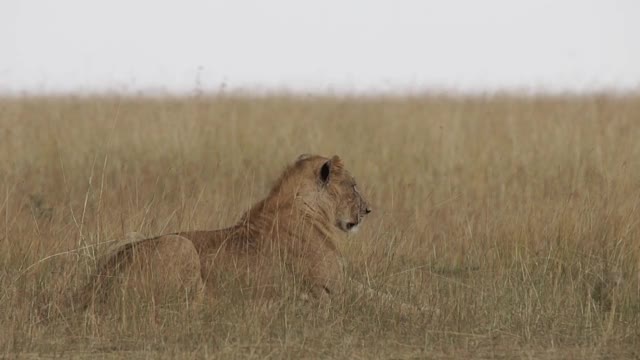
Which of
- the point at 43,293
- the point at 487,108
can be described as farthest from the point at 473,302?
the point at 487,108

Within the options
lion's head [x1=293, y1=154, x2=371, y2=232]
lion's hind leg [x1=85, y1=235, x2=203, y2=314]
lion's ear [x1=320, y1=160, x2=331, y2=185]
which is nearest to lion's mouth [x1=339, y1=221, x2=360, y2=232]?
lion's head [x1=293, y1=154, x2=371, y2=232]

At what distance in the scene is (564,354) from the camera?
5934 mm

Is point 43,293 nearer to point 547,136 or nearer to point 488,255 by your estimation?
point 488,255

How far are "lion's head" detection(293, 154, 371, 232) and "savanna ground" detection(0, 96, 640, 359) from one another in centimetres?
22

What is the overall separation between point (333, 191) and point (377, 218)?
8.19 ft

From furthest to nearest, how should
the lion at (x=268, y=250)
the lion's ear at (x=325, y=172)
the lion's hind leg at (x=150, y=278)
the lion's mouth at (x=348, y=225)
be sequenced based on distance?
the lion's mouth at (x=348, y=225)
the lion's ear at (x=325, y=172)
the lion at (x=268, y=250)
the lion's hind leg at (x=150, y=278)

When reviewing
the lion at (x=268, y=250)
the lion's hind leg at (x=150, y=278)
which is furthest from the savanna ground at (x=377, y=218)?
the lion at (x=268, y=250)

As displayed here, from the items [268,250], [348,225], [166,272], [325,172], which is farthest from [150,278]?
[348,225]

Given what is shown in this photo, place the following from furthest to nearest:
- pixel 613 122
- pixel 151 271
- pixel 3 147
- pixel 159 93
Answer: pixel 159 93 < pixel 613 122 < pixel 3 147 < pixel 151 271

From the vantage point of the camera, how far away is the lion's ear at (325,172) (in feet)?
24.7

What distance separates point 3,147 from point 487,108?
685 centimetres

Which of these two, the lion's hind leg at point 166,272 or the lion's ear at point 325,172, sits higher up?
the lion's ear at point 325,172

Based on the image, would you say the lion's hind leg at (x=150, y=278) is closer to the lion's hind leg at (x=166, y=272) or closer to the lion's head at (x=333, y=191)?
the lion's hind leg at (x=166, y=272)

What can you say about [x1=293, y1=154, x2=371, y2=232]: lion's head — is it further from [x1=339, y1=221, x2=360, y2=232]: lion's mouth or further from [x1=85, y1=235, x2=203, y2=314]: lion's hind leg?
[x1=85, y1=235, x2=203, y2=314]: lion's hind leg
